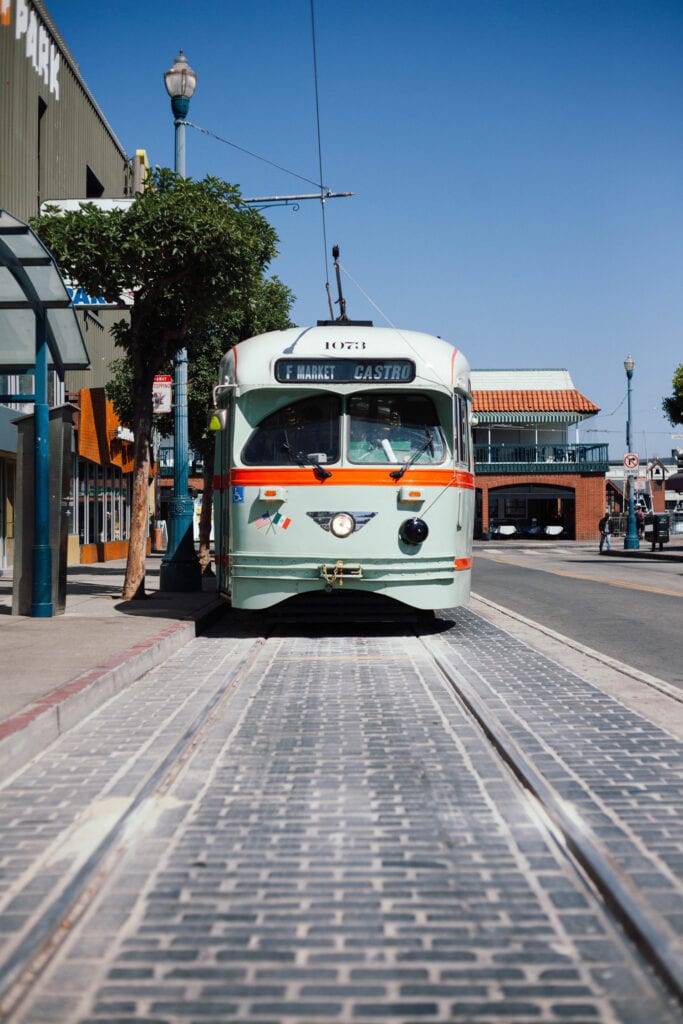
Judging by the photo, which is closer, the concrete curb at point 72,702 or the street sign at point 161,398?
the concrete curb at point 72,702

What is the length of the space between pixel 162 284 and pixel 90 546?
17.6 m

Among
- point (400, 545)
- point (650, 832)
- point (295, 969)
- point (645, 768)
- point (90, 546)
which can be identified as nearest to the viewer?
point (295, 969)

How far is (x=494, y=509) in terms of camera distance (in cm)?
6028

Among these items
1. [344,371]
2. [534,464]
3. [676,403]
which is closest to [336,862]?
[344,371]

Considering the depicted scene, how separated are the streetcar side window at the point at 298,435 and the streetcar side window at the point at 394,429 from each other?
199mm

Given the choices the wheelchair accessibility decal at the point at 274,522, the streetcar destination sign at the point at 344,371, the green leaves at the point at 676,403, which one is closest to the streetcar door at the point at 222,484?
the wheelchair accessibility decal at the point at 274,522

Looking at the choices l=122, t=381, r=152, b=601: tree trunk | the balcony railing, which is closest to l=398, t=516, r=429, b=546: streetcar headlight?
l=122, t=381, r=152, b=601: tree trunk

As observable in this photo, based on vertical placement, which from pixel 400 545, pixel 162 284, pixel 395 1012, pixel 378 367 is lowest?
pixel 395 1012

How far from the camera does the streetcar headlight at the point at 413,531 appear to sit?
11117 mm

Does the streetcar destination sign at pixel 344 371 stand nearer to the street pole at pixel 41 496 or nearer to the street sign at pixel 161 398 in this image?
the street pole at pixel 41 496

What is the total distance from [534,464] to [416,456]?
157ft

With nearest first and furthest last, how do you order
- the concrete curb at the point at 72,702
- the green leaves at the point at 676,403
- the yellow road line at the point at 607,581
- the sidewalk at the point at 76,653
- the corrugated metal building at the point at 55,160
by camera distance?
the concrete curb at the point at 72,702, the sidewalk at the point at 76,653, the yellow road line at the point at 607,581, the corrugated metal building at the point at 55,160, the green leaves at the point at 676,403

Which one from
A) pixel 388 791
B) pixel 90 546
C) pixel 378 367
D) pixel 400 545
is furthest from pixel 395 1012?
pixel 90 546

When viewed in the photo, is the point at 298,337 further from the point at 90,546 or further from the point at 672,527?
the point at 672,527
